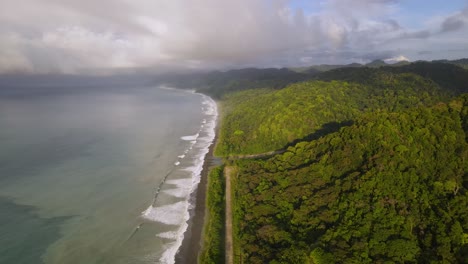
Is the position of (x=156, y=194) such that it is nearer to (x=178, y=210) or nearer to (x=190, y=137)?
(x=178, y=210)

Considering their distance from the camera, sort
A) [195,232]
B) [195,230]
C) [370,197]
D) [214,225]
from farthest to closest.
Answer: [195,230] → [195,232] → [214,225] → [370,197]

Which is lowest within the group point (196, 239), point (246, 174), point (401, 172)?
point (196, 239)

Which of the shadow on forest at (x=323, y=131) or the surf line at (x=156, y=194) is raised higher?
the shadow on forest at (x=323, y=131)

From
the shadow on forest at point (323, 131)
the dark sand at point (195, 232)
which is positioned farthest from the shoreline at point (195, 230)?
the shadow on forest at point (323, 131)

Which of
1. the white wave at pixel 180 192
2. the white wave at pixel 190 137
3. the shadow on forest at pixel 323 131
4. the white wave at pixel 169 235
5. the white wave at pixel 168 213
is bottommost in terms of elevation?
the white wave at pixel 169 235

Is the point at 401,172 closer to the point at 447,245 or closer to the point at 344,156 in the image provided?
the point at 344,156

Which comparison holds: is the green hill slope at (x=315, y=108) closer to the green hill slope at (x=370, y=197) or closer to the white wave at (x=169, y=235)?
the green hill slope at (x=370, y=197)

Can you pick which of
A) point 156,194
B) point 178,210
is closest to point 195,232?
point 178,210

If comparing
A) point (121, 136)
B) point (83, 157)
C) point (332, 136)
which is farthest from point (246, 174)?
point (121, 136)
